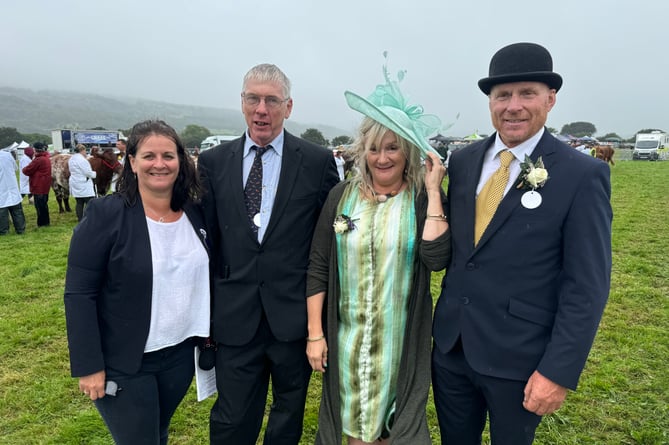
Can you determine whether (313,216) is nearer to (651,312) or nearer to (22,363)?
(22,363)

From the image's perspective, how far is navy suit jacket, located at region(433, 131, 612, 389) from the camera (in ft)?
5.70

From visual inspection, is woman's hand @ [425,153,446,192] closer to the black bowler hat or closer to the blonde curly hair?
the blonde curly hair

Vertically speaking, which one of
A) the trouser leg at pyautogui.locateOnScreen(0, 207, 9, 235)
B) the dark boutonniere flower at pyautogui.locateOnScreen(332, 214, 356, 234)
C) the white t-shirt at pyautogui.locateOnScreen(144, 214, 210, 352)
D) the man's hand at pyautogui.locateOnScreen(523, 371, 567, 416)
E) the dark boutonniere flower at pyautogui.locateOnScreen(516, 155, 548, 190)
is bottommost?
the trouser leg at pyautogui.locateOnScreen(0, 207, 9, 235)

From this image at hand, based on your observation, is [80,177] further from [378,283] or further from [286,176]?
[378,283]

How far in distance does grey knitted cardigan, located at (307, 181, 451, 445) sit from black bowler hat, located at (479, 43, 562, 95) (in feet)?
2.18

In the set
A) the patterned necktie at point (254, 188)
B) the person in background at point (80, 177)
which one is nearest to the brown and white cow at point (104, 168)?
the person in background at point (80, 177)

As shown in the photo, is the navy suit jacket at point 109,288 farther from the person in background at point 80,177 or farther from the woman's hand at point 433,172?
the person in background at point 80,177

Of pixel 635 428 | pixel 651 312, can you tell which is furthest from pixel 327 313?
pixel 651 312

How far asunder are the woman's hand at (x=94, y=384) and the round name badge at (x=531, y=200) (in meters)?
2.11

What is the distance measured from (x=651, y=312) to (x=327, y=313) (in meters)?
4.90

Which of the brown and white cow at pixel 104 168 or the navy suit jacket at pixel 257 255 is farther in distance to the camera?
the brown and white cow at pixel 104 168

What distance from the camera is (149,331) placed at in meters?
2.10

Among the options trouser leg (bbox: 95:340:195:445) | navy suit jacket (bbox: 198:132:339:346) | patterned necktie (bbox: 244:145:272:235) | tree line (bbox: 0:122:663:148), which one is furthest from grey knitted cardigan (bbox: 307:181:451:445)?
tree line (bbox: 0:122:663:148)

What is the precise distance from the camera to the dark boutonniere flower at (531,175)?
1821mm
